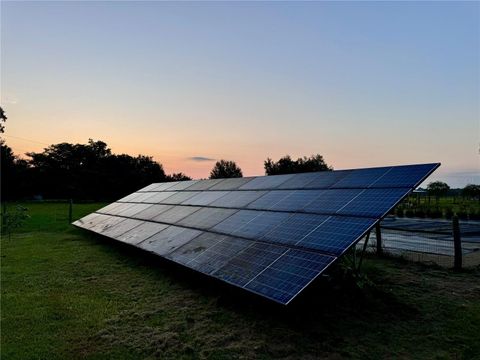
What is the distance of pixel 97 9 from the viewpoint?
44.4ft

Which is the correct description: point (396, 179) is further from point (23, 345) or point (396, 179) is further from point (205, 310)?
point (23, 345)

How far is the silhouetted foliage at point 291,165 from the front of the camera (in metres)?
62.6

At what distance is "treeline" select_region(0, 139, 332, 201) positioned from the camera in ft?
203

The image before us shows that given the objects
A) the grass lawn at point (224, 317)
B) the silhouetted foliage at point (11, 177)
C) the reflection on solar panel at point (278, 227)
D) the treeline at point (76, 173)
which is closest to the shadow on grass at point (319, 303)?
the grass lawn at point (224, 317)

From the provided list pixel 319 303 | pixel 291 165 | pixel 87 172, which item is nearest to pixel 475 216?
pixel 319 303

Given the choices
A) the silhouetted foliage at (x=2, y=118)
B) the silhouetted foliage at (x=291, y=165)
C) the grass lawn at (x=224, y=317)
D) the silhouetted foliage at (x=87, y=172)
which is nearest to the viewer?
the grass lawn at (x=224, y=317)

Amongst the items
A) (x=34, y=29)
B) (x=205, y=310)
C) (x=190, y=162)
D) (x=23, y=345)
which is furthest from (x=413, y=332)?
(x=190, y=162)

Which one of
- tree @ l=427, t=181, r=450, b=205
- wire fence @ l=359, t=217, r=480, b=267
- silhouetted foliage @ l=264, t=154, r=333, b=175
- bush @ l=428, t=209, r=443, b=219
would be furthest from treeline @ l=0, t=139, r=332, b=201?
wire fence @ l=359, t=217, r=480, b=267

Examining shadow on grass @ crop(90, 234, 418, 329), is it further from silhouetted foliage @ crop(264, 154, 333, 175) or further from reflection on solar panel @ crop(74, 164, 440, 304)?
silhouetted foliage @ crop(264, 154, 333, 175)

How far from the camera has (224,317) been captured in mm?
6203

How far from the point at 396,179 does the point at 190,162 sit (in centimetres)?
6877

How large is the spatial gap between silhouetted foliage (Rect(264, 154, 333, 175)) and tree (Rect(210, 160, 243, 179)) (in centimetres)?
1308

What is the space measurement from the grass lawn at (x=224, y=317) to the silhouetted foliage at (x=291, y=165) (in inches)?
2096

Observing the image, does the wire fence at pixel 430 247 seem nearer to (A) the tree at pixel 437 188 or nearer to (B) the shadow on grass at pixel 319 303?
(B) the shadow on grass at pixel 319 303
